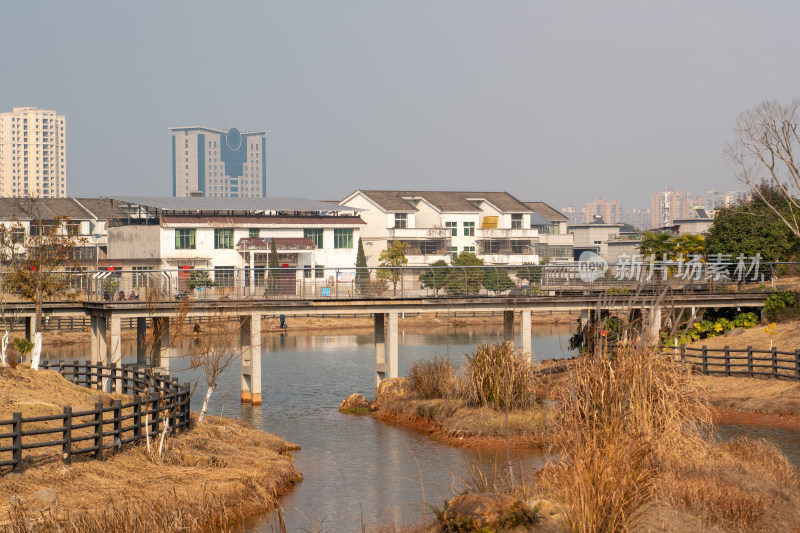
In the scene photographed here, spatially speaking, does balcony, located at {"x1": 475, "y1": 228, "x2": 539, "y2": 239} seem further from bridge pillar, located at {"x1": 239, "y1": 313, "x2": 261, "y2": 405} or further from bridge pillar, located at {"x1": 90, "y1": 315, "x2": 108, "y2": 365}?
bridge pillar, located at {"x1": 90, "y1": 315, "x2": 108, "y2": 365}

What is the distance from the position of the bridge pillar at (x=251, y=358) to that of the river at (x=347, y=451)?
0.52 metres

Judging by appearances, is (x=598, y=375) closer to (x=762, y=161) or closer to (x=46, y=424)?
(x=46, y=424)

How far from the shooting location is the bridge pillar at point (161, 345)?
35156mm

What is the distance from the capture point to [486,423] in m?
26.4

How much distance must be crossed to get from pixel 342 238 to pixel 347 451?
5931 cm

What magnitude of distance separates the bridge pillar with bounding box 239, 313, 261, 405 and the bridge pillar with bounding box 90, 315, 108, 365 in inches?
208

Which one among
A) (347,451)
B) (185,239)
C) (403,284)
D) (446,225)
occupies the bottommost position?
(347,451)

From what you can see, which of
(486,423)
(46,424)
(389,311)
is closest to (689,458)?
(486,423)

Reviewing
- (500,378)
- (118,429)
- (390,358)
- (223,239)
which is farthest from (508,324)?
(223,239)

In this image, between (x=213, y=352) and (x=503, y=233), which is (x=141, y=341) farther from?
(x=503, y=233)

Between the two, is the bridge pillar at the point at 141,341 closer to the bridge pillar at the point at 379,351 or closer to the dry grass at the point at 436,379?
the bridge pillar at the point at 379,351

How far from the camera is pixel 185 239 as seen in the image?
76812 mm

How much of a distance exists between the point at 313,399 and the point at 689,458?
76.7 ft

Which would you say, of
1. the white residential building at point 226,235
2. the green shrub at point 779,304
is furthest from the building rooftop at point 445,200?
the green shrub at point 779,304
